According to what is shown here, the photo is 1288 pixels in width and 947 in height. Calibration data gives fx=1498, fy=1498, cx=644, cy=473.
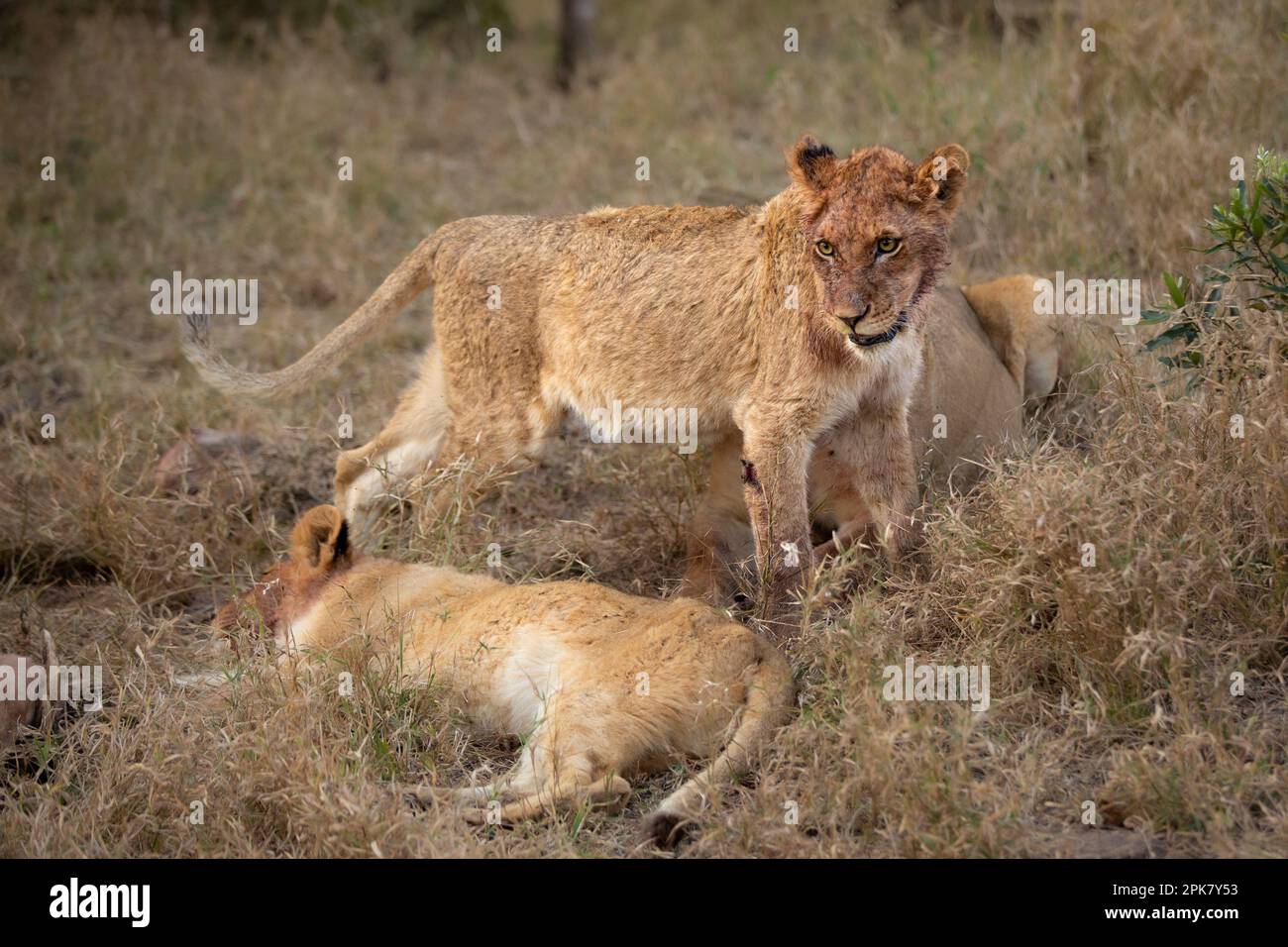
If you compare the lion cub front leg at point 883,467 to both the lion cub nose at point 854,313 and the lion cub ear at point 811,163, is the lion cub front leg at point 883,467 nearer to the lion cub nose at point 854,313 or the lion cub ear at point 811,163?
the lion cub nose at point 854,313

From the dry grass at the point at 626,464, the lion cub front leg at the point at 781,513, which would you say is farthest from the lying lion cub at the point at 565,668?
the lion cub front leg at the point at 781,513

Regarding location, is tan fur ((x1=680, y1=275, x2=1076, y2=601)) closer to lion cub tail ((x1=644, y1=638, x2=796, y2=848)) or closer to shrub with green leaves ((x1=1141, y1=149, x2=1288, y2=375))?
shrub with green leaves ((x1=1141, y1=149, x2=1288, y2=375))

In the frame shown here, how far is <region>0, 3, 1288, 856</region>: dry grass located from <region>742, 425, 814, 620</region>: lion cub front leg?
0.17 metres

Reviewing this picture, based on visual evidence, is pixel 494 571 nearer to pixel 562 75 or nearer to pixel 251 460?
pixel 251 460

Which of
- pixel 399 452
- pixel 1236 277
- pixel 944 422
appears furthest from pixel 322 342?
pixel 1236 277

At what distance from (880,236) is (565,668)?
5.51ft

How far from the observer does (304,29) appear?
11.8 m

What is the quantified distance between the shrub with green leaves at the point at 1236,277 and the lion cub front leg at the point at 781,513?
134cm

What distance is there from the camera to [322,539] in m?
5.17

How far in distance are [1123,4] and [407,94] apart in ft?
17.1

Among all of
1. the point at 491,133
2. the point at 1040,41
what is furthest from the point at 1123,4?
the point at 491,133

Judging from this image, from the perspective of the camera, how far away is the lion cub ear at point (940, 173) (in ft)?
15.6

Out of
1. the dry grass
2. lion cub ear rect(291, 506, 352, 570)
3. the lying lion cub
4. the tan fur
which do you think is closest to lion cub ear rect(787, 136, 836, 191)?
the tan fur

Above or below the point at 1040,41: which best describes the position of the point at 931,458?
below
